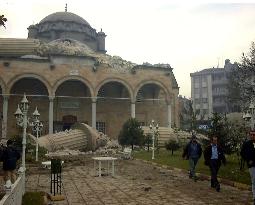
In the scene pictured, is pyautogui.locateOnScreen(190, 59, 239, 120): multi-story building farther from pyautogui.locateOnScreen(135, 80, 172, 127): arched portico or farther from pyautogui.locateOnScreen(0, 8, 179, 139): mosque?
pyautogui.locateOnScreen(135, 80, 172, 127): arched portico

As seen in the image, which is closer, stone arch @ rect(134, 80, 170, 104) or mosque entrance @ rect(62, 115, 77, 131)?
stone arch @ rect(134, 80, 170, 104)

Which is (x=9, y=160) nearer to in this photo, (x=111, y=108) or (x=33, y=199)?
(x=33, y=199)

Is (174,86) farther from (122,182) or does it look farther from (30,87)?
(122,182)

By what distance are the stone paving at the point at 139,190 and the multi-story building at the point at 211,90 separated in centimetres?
5696

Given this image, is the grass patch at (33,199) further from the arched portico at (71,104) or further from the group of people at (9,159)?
the arched portico at (71,104)

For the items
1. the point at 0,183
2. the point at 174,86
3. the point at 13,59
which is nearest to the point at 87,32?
the point at 174,86

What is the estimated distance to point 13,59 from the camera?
32281 mm

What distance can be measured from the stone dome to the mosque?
5.49 metres

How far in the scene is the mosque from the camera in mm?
32938

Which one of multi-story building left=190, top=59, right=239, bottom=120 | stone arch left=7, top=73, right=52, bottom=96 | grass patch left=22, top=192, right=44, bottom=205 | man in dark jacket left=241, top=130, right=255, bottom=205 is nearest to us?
grass patch left=22, top=192, right=44, bottom=205

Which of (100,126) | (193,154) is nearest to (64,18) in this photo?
(100,126)

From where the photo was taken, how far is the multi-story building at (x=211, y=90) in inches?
2692

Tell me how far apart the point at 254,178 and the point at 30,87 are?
30009mm

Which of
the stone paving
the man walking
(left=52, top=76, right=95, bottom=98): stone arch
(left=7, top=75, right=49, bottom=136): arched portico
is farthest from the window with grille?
the man walking
